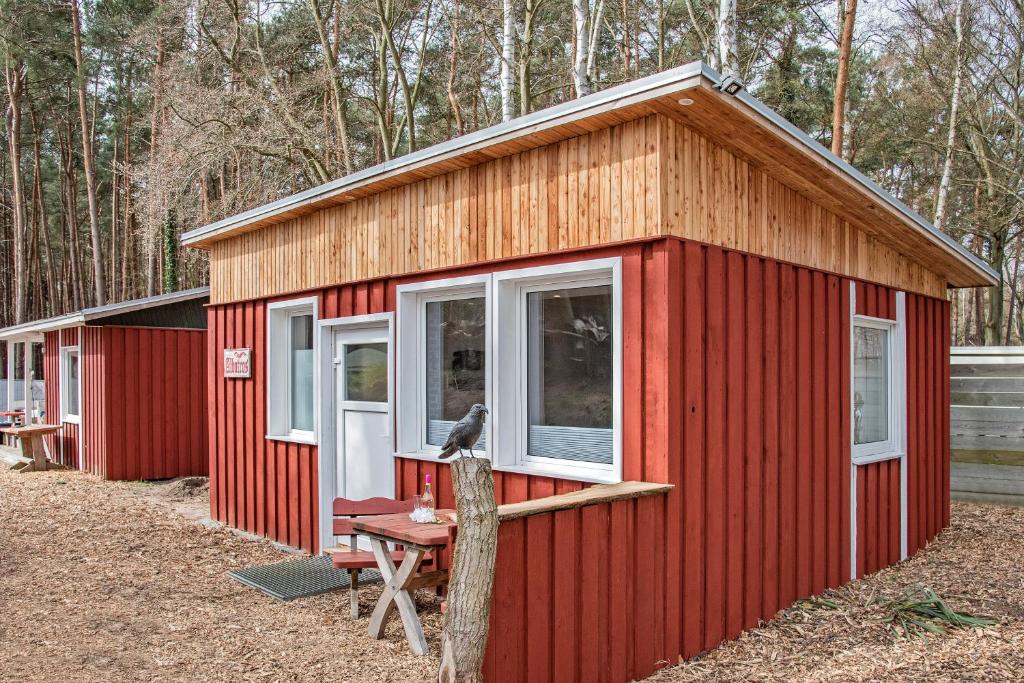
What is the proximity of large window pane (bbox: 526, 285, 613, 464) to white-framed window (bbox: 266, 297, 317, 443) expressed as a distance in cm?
309

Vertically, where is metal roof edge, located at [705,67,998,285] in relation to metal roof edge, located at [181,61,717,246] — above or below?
below

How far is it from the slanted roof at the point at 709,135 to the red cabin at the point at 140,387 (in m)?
6.06

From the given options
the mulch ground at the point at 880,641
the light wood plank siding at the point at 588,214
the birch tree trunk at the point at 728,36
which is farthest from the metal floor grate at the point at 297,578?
the birch tree trunk at the point at 728,36

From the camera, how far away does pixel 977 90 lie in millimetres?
13727

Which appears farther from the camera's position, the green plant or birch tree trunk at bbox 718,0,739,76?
birch tree trunk at bbox 718,0,739,76

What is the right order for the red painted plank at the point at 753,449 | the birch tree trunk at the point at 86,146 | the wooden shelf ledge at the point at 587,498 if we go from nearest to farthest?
the wooden shelf ledge at the point at 587,498 → the red painted plank at the point at 753,449 → the birch tree trunk at the point at 86,146

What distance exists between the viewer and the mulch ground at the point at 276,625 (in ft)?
13.9

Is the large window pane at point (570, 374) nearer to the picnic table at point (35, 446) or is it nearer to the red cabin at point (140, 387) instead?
the red cabin at point (140, 387)

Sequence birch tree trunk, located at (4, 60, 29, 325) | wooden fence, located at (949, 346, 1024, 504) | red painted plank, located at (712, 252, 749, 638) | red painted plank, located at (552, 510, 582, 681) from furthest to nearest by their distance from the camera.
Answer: birch tree trunk, located at (4, 60, 29, 325), wooden fence, located at (949, 346, 1024, 504), red painted plank, located at (712, 252, 749, 638), red painted plank, located at (552, 510, 582, 681)

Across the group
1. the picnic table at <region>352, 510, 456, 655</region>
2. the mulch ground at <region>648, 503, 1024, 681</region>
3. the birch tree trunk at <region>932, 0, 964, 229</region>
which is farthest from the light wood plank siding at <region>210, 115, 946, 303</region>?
the birch tree trunk at <region>932, 0, 964, 229</region>

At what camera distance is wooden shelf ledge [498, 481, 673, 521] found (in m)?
3.45

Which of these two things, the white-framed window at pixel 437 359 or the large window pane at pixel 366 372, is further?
the large window pane at pixel 366 372

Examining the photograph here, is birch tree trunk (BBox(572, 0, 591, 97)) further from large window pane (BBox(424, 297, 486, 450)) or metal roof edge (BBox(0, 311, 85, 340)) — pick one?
metal roof edge (BBox(0, 311, 85, 340))

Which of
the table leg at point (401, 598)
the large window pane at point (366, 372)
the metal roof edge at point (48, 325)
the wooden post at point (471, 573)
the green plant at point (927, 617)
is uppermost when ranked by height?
the metal roof edge at point (48, 325)
